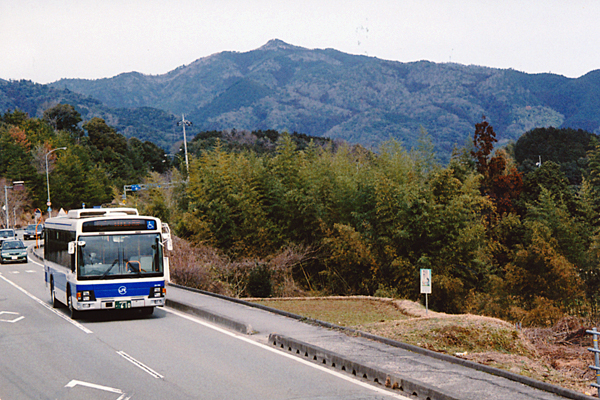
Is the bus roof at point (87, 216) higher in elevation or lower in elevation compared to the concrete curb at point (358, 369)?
higher

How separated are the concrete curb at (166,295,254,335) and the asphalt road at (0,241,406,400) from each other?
0.86 feet

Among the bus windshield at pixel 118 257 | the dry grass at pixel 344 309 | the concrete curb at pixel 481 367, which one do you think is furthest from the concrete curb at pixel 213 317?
the dry grass at pixel 344 309

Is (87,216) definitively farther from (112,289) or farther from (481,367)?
(481,367)

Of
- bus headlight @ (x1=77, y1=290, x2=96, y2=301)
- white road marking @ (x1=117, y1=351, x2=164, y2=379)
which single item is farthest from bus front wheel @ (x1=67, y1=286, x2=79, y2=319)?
white road marking @ (x1=117, y1=351, x2=164, y2=379)

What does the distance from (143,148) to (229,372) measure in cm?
13359

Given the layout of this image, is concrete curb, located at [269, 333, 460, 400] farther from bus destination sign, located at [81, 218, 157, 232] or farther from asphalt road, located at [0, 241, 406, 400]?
bus destination sign, located at [81, 218, 157, 232]

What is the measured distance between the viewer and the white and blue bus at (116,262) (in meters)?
15.1

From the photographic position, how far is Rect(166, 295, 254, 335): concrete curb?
14031 mm

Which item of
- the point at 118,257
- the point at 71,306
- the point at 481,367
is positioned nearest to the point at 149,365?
the point at 118,257

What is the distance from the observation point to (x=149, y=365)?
1088 cm

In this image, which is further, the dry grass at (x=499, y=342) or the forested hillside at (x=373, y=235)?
the forested hillside at (x=373, y=235)

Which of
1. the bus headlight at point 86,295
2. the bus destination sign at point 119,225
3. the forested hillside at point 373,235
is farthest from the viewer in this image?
the forested hillside at point 373,235

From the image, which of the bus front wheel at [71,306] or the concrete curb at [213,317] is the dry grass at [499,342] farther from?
the bus front wheel at [71,306]

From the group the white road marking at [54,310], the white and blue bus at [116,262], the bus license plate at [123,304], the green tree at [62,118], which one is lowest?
the white road marking at [54,310]
